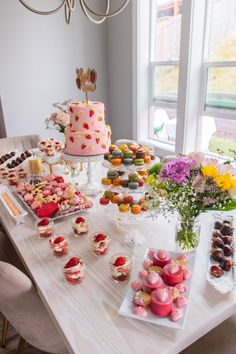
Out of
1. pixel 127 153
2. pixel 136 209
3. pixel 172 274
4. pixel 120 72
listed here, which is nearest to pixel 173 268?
pixel 172 274

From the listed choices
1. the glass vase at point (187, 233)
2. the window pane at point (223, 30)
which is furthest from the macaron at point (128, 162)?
the window pane at point (223, 30)

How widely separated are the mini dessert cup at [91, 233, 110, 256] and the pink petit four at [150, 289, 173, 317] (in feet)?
1.04

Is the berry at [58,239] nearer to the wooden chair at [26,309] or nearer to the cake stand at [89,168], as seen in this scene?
the wooden chair at [26,309]

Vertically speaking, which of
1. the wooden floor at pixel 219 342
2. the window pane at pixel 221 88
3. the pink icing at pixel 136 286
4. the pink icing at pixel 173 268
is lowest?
the wooden floor at pixel 219 342

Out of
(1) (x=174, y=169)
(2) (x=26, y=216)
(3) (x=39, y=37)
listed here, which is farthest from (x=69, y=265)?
(3) (x=39, y=37)

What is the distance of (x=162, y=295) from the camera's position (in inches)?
30.6

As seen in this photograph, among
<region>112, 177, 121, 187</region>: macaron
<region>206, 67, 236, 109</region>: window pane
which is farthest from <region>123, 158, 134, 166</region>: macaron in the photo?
<region>206, 67, 236, 109</region>: window pane

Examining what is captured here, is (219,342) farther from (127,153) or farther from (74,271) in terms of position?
(127,153)

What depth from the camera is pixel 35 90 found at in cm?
304

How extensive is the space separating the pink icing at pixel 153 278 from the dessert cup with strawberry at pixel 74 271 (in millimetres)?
231

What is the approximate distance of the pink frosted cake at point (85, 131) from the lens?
1.46m

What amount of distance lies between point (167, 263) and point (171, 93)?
2.24 meters

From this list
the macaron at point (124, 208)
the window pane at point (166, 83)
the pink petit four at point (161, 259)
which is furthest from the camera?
the window pane at point (166, 83)

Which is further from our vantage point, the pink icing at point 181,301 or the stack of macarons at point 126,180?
the stack of macarons at point 126,180
